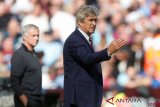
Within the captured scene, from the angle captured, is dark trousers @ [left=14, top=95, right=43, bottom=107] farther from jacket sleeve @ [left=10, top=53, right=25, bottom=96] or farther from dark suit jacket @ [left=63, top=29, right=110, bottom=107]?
dark suit jacket @ [left=63, top=29, right=110, bottom=107]

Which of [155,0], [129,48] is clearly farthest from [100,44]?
[155,0]

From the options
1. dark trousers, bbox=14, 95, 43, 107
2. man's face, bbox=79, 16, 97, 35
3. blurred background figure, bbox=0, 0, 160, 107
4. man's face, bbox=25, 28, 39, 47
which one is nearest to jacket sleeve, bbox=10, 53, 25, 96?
dark trousers, bbox=14, 95, 43, 107

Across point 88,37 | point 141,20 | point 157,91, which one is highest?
point 141,20

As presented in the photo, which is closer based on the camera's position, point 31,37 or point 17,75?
point 17,75

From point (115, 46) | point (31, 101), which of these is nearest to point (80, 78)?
point (115, 46)

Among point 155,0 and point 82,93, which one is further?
point 155,0

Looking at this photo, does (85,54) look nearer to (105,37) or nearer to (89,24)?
(89,24)

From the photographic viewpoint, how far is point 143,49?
9.41 m

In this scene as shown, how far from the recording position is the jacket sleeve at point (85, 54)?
15.4 feet

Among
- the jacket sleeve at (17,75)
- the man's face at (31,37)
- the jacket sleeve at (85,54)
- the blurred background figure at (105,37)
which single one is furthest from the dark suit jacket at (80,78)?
the blurred background figure at (105,37)

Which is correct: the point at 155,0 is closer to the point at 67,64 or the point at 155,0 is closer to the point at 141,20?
the point at 141,20

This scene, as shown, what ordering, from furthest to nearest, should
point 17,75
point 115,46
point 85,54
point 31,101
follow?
point 31,101 < point 17,75 < point 85,54 < point 115,46

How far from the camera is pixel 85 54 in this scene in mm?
4797

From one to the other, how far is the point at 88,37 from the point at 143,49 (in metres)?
4.52
